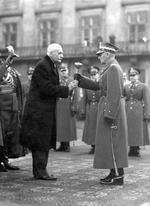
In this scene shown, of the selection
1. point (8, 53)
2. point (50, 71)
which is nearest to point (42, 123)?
point (50, 71)

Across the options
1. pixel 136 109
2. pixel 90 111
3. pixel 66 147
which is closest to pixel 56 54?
pixel 136 109

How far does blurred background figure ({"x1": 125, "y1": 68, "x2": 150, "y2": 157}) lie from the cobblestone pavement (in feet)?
5.02

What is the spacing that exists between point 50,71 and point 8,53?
2.94ft

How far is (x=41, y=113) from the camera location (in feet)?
22.2

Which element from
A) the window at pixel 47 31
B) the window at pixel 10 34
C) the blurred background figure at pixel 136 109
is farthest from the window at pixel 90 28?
the blurred background figure at pixel 136 109

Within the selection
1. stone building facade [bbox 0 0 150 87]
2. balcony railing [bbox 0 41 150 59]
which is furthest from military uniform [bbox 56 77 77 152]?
balcony railing [bbox 0 41 150 59]

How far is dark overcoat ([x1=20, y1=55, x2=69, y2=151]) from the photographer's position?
6.74 meters

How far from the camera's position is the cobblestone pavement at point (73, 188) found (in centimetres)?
540

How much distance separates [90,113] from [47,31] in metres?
21.6

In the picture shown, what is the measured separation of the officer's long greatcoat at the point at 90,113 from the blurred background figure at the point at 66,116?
1.44 feet

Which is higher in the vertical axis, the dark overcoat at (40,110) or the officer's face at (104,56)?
the officer's face at (104,56)

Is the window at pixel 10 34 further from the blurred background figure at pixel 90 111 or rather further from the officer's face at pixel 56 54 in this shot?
the officer's face at pixel 56 54

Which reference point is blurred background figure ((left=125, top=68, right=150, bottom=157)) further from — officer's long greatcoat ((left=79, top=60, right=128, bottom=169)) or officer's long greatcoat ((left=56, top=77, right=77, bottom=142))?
officer's long greatcoat ((left=79, top=60, right=128, bottom=169))

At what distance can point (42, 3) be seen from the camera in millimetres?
31391
